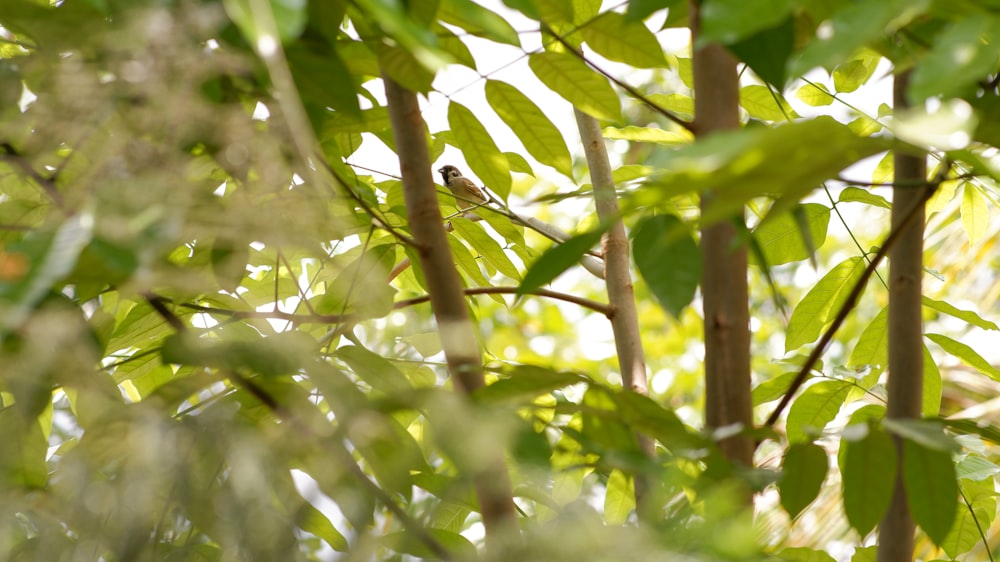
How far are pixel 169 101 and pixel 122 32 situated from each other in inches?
2.7

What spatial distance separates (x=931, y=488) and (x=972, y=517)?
1.52 ft

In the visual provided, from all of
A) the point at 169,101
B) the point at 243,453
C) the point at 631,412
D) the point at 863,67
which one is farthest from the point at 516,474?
the point at 863,67

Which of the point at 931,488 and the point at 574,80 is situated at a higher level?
the point at 574,80

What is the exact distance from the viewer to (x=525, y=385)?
0.63m

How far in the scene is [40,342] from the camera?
1.68 feet

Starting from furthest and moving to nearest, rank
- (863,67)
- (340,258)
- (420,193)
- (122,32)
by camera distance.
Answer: (863,67), (340,258), (420,193), (122,32)

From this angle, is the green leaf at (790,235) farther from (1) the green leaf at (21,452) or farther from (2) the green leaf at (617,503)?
(1) the green leaf at (21,452)

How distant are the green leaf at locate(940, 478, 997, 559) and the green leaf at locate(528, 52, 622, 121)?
56 cm

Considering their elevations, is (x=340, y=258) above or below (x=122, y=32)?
below

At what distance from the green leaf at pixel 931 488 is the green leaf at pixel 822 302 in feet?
1.47

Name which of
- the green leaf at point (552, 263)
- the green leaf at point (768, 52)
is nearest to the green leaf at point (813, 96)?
the green leaf at point (768, 52)

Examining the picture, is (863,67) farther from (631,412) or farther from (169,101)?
(169,101)

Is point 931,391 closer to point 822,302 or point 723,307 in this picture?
point 822,302

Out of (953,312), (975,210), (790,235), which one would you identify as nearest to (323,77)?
(790,235)
